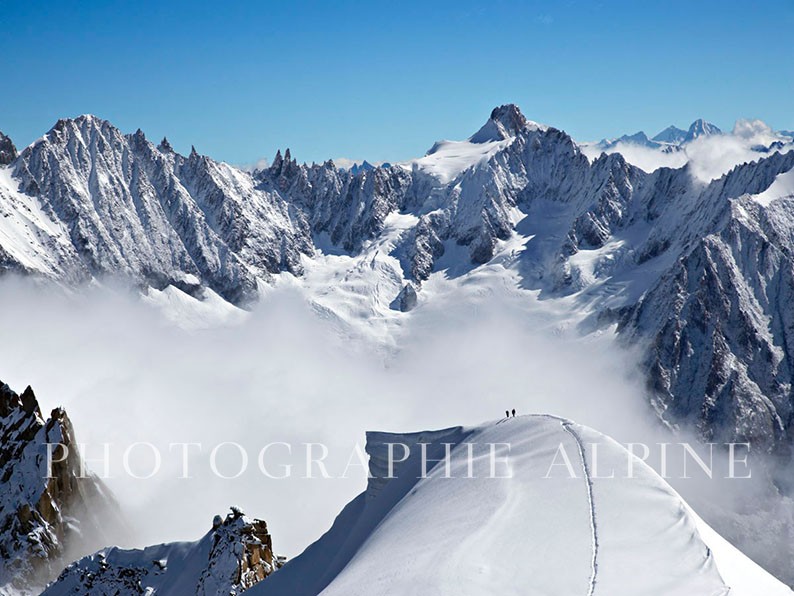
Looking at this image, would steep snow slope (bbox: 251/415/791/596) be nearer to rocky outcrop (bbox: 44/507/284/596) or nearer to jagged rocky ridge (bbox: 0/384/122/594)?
rocky outcrop (bbox: 44/507/284/596)

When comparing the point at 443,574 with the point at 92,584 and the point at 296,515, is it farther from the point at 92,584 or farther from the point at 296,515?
the point at 296,515

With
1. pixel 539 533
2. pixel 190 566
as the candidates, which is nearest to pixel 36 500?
pixel 190 566

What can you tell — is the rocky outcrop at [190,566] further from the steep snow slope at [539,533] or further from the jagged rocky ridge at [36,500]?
the jagged rocky ridge at [36,500]

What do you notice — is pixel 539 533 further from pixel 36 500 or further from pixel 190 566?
pixel 36 500

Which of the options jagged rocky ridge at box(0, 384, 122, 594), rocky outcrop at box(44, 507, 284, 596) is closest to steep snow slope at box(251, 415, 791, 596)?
rocky outcrop at box(44, 507, 284, 596)

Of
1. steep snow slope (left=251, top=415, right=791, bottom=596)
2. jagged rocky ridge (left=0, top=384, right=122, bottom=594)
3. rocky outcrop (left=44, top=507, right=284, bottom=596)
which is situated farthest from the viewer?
jagged rocky ridge (left=0, top=384, right=122, bottom=594)
